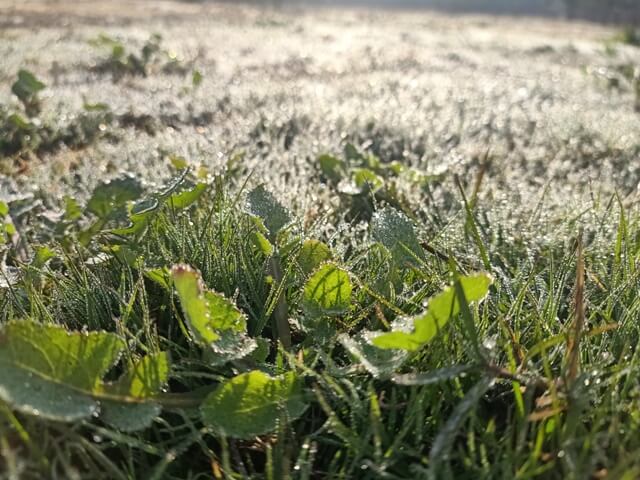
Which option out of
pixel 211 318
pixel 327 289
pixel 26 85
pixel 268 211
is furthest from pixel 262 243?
pixel 26 85

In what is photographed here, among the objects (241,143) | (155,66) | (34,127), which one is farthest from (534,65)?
(34,127)

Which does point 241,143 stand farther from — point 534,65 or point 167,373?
point 534,65

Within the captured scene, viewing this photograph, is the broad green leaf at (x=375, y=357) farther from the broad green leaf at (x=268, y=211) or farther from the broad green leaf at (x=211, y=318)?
the broad green leaf at (x=268, y=211)

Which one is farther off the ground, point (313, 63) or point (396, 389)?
point (313, 63)

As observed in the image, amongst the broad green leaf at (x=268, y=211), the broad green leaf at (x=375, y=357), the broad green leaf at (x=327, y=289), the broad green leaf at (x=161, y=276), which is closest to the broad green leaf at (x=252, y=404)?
the broad green leaf at (x=375, y=357)

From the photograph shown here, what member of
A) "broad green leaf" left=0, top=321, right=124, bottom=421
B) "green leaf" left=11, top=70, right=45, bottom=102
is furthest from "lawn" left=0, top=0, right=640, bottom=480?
"green leaf" left=11, top=70, right=45, bottom=102

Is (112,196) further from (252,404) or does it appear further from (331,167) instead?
(252,404)
